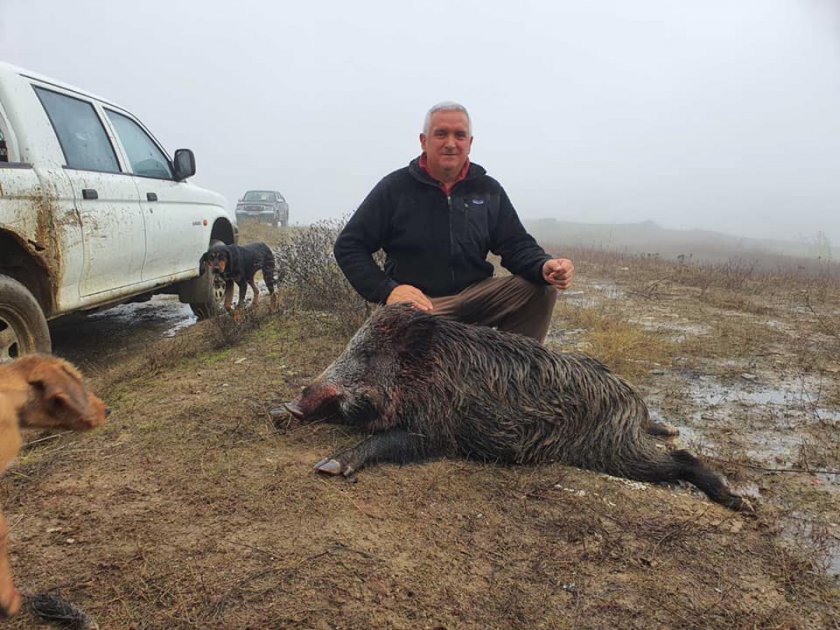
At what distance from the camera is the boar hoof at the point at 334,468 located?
9.16 ft

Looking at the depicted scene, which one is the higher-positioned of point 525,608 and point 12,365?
point 12,365

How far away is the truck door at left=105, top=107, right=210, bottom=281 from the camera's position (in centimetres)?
521

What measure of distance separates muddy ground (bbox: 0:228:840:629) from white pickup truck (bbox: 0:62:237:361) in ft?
2.56

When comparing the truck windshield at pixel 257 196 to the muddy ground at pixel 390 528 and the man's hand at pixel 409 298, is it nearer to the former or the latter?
the muddy ground at pixel 390 528

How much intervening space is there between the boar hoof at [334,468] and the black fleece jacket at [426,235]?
4.06 ft

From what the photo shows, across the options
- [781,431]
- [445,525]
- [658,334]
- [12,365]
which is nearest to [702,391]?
[781,431]

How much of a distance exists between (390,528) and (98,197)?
140 inches

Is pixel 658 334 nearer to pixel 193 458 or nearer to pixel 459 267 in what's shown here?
pixel 459 267

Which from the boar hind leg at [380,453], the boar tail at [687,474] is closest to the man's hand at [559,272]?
the boar tail at [687,474]

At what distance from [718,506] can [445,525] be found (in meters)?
1.44

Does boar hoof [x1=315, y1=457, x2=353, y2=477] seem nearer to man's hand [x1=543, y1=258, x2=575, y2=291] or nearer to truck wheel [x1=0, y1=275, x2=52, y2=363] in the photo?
man's hand [x1=543, y1=258, x2=575, y2=291]

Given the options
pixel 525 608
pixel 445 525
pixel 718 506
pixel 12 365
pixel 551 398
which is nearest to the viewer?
pixel 12 365

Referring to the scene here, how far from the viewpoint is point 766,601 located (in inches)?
83.0

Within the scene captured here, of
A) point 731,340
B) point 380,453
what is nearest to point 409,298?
point 380,453
